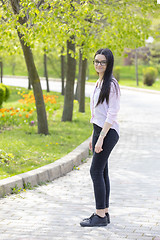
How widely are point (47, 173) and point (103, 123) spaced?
2924 millimetres

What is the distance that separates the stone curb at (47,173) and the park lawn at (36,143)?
23 cm

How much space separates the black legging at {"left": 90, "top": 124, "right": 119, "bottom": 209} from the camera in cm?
478

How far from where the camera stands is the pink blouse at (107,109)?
185 inches

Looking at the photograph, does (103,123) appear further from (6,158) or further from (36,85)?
(36,85)

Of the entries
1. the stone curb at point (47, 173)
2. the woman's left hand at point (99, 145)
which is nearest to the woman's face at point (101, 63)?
the woman's left hand at point (99, 145)

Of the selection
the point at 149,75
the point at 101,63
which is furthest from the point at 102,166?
the point at 149,75

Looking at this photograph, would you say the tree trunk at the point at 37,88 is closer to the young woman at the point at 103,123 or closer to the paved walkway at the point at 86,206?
the paved walkway at the point at 86,206

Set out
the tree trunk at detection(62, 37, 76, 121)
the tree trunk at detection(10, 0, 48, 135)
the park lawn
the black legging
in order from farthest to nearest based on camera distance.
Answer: the tree trunk at detection(62, 37, 76, 121) < the tree trunk at detection(10, 0, 48, 135) < the park lawn < the black legging

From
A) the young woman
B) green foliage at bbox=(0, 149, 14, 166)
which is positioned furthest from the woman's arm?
green foliage at bbox=(0, 149, 14, 166)

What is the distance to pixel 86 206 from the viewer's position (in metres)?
5.92

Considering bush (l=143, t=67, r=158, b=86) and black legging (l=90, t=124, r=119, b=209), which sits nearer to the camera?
black legging (l=90, t=124, r=119, b=209)

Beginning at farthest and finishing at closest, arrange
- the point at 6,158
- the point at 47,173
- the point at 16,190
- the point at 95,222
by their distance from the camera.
Answer: 1. the point at 6,158
2. the point at 47,173
3. the point at 16,190
4. the point at 95,222

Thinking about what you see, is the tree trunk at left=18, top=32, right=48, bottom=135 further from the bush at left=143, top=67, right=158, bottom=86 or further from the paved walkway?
the bush at left=143, top=67, right=158, bottom=86

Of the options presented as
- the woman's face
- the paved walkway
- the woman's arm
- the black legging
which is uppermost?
the woman's face
